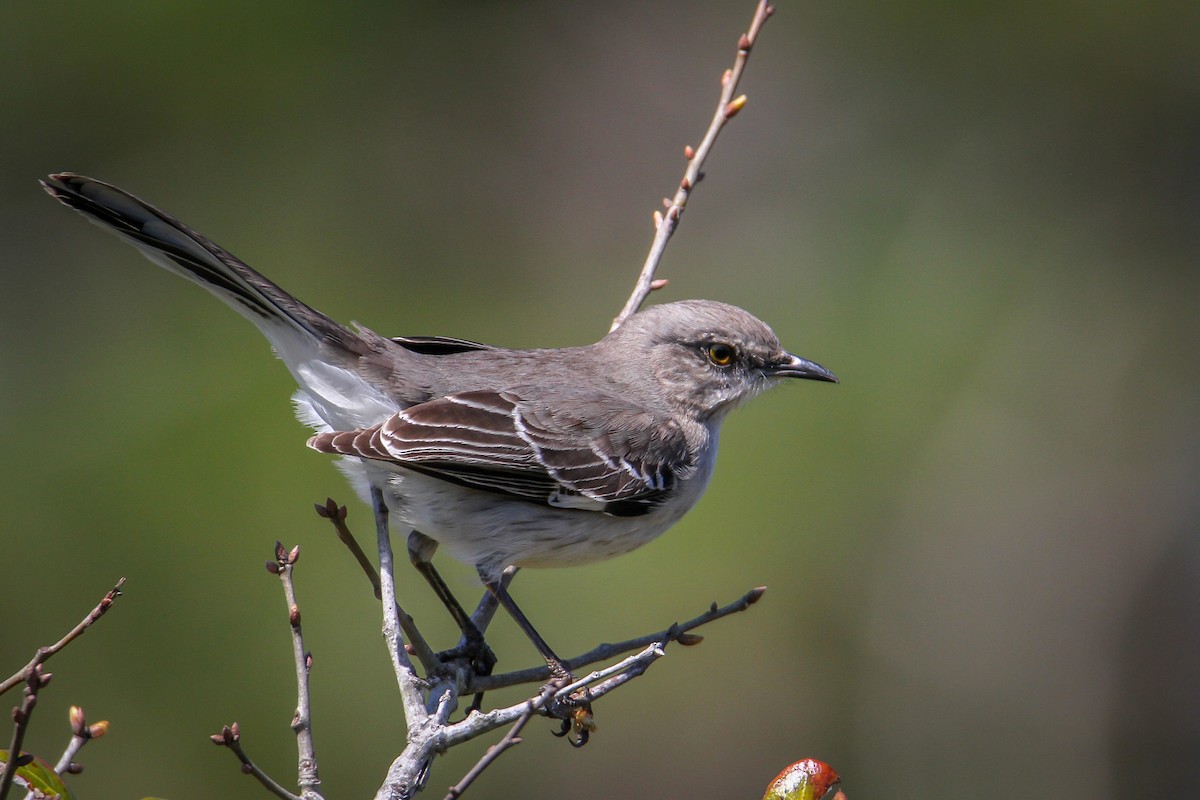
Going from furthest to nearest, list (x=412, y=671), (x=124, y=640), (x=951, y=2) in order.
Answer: (x=951, y=2)
(x=124, y=640)
(x=412, y=671)

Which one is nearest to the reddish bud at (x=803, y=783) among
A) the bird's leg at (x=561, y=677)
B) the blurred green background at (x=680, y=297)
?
the bird's leg at (x=561, y=677)

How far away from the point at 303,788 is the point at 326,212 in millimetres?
6261

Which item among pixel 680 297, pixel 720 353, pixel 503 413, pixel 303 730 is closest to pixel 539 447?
pixel 503 413

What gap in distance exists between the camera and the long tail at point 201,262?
3.26 m

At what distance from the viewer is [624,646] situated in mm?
3012

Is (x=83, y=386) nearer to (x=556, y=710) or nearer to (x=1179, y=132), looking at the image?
(x=556, y=710)

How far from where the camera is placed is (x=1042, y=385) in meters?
7.35

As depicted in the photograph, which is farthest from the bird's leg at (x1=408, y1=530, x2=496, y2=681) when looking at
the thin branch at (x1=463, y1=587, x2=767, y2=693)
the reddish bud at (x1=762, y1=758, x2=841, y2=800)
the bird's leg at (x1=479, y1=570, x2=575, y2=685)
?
the reddish bud at (x1=762, y1=758, x2=841, y2=800)

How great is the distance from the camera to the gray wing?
3.44 m

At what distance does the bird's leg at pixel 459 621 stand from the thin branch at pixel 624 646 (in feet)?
0.81

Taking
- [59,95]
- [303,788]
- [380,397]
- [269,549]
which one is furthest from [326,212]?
[303,788]

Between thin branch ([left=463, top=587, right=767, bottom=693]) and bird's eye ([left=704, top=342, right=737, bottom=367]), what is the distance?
1.22m

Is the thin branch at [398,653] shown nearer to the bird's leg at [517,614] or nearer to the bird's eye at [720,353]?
the bird's leg at [517,614]

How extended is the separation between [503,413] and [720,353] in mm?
939
